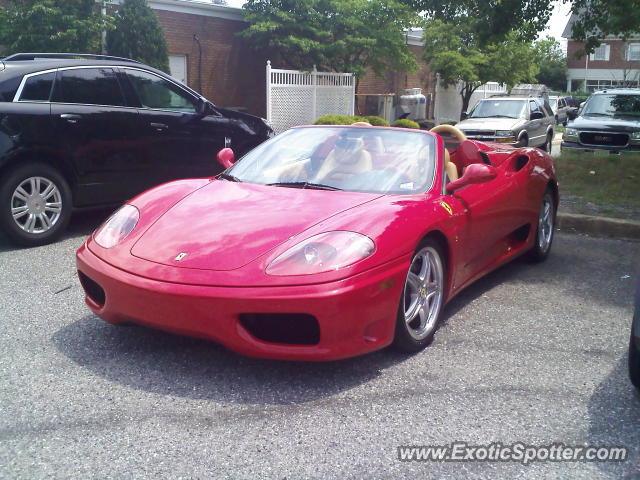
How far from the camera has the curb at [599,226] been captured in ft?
24.5

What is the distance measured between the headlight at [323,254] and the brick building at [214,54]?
58.9ft

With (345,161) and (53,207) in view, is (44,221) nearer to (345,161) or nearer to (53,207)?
(53,207)

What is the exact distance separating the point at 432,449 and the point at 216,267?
134 centimetres

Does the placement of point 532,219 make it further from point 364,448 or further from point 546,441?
point 364,448

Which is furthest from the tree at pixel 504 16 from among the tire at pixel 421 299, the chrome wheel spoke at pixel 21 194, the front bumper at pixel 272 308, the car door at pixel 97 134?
the front bumper at pixel 272 308

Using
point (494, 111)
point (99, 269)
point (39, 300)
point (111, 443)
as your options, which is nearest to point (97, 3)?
point (494, 111)

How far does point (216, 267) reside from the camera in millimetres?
3590

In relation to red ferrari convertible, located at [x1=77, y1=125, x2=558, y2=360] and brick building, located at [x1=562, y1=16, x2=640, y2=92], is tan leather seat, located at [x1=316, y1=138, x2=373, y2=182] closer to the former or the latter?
red ferrari convertible, located at [x1=77, y1=125, x2=558, y2=360]

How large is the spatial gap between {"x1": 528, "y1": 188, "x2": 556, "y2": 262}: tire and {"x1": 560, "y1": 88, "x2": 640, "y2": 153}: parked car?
8049mm

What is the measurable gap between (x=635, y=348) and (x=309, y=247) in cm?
157

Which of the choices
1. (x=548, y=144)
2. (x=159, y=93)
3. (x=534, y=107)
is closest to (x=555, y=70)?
(x=548, y=144)

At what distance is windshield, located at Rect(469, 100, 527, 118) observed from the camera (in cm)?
1723

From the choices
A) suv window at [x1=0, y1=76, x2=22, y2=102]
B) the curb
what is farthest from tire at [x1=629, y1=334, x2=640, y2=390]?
suv window at [x1=0, y1=76, x2=22, y2=102]

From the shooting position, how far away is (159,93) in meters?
7.73
